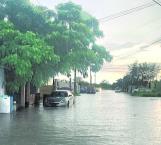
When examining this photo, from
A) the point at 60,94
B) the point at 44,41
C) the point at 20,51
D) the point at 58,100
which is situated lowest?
the point at 58,100

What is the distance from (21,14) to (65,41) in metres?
→ 4.33

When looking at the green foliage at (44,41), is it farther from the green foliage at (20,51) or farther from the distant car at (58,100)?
the distant car at (58,100)

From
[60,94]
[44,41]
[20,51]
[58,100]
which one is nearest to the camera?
[20,51]

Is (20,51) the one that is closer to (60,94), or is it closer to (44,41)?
(44,41)

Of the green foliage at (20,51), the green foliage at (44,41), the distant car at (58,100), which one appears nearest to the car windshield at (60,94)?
the distant car at (58,100)

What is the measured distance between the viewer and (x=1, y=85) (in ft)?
140

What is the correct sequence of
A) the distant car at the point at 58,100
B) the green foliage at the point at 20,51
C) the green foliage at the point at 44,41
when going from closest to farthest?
the green foliage at the point at 20,51
the green foliage at the point at 44,41
the distant car at the point at 58,100

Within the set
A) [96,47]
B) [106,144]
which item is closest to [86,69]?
[96,47]

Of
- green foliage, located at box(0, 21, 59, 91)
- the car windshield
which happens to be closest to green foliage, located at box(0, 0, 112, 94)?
green foliage, located at box(0, 21, 59, 91)

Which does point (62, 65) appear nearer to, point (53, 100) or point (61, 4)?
→ point (53, 100)

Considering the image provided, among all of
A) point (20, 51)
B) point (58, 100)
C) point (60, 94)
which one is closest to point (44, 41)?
point (20, 51)

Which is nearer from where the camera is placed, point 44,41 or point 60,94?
point 44,41

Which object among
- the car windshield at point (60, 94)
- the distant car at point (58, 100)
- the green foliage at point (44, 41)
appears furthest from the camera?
the car windshield at point (60, 94)

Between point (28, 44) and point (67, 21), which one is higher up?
point (67, 21)
